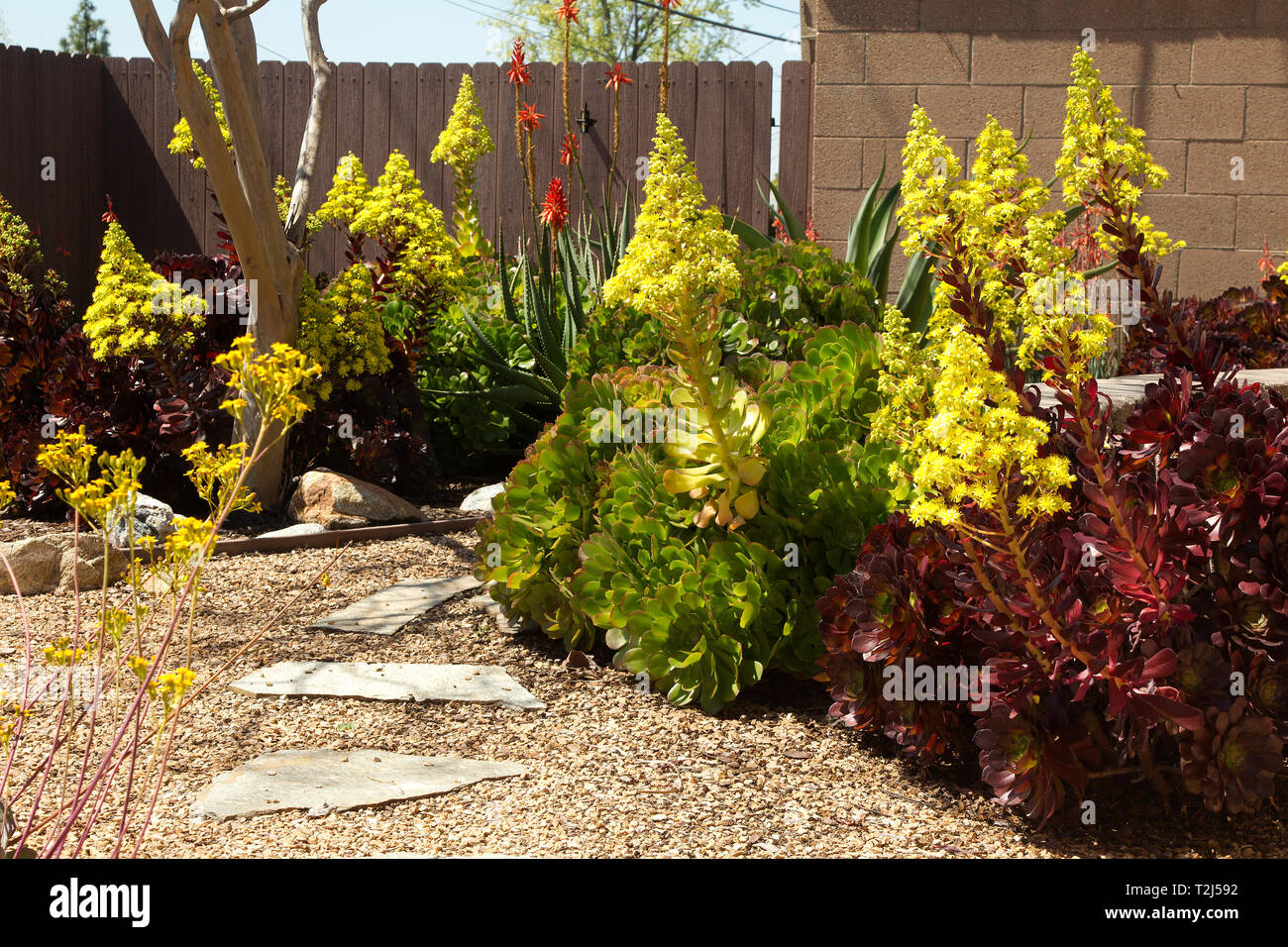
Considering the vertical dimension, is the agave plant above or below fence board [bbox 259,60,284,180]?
below

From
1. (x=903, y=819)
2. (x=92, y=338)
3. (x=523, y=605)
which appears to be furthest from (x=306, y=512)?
(x=903, y=819)

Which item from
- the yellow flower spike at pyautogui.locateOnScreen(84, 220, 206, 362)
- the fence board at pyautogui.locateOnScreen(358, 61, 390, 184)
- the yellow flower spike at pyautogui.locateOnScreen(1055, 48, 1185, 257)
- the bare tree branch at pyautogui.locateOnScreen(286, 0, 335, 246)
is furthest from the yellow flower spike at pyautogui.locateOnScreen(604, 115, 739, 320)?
the fence board at pyautogui.locateOnScreen(358, 61, 390, 184)

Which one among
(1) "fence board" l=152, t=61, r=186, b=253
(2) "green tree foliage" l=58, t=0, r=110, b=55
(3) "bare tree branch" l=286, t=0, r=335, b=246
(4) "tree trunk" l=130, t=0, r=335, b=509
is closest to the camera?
(4) "tree trunk" l=130, t=0, r=335, b=509

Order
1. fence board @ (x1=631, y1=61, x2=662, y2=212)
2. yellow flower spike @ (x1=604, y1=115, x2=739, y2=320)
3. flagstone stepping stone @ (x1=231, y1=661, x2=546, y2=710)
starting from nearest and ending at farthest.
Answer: yellow flower spike @ (x1=604, y1=115, x2=739, y2=320)
flagstone stepping stone @ (x1=231, y1=661, x2=546, y2=710)
fence board @ (x1=631, y1=61, x2=662, y2=212)

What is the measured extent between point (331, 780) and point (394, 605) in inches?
53.5

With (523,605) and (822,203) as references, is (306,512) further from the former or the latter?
(822,203)

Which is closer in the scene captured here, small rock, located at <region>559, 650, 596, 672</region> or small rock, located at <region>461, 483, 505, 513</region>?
small rock, located at <region>559, 650, 596, 672</region>

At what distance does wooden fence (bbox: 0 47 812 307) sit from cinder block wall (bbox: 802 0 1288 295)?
0.97 m

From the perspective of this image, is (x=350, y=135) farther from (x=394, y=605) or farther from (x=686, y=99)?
(x=394, y=605)

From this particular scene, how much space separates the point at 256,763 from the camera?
7.98ft

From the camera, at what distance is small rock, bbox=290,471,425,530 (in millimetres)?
4672

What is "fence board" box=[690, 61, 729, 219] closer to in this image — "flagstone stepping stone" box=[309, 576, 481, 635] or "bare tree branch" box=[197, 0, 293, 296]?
"bare tree branch" box=[197, 0, 293, 296]

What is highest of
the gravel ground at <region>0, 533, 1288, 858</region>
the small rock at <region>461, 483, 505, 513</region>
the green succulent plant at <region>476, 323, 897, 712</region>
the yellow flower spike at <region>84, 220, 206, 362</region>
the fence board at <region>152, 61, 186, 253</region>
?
the fence board at <region>152, 61, 186, 253</region>

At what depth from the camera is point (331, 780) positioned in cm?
233
